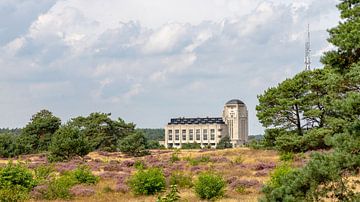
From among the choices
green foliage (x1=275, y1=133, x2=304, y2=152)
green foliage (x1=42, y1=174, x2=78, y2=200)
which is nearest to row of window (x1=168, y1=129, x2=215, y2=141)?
green foliage (x1=275, y1=133, x2=304, y2=152)

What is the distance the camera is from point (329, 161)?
374 inches

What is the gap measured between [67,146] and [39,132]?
29332 mm

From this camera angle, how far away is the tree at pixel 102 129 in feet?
234

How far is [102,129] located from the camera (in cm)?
7219

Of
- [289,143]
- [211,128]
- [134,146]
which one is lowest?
[289,143]

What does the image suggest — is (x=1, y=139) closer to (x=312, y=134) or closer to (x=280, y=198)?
(x=312, y=134)

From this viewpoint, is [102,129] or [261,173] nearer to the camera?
[261,173]

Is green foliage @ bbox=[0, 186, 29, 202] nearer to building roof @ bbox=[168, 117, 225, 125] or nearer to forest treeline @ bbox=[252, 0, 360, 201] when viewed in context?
forest treeline @ bbox=[252, 0, 360, 201]

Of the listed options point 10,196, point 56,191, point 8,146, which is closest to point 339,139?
point 10,196

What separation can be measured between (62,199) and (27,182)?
232 centimetres

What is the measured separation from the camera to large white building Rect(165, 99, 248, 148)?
158875 millimetres

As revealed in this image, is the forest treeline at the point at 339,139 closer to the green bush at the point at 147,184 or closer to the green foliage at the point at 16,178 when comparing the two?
the green bush at the point at 147,184

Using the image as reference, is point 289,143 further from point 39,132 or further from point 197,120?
point 197,120

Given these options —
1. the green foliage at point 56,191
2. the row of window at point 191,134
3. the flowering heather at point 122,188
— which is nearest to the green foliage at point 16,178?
the green foliage at point 56,191
